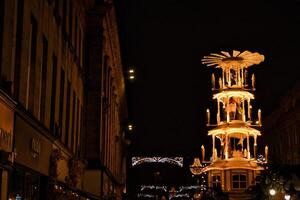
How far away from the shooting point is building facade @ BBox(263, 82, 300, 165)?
7500 centimetres

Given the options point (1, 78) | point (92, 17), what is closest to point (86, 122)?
point (92, 17)

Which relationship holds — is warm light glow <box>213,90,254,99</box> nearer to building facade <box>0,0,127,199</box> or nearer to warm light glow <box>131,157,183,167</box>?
building facade <box>0,0,127,199</box>

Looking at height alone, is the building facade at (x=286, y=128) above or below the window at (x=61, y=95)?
above

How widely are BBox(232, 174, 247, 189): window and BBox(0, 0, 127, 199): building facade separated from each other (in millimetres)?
10127

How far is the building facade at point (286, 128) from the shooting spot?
75.0 m

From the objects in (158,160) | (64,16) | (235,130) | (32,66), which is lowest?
(32,66)

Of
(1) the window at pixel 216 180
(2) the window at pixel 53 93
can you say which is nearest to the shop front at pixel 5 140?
(2) the window at pixel 53 93

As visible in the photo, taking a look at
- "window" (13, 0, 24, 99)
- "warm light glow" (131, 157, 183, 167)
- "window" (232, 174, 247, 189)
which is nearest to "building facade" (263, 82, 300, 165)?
"window" (232, 174, 247, 189)

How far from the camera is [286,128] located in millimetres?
81375

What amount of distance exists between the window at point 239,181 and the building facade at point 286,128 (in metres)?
28.3

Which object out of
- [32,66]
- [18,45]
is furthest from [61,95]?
[18,45]

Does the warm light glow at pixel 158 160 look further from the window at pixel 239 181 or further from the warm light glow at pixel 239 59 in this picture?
the window at pixel 239 181

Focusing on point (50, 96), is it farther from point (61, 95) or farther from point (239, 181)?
point (239, 181)

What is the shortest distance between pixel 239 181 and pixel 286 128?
38.1m
